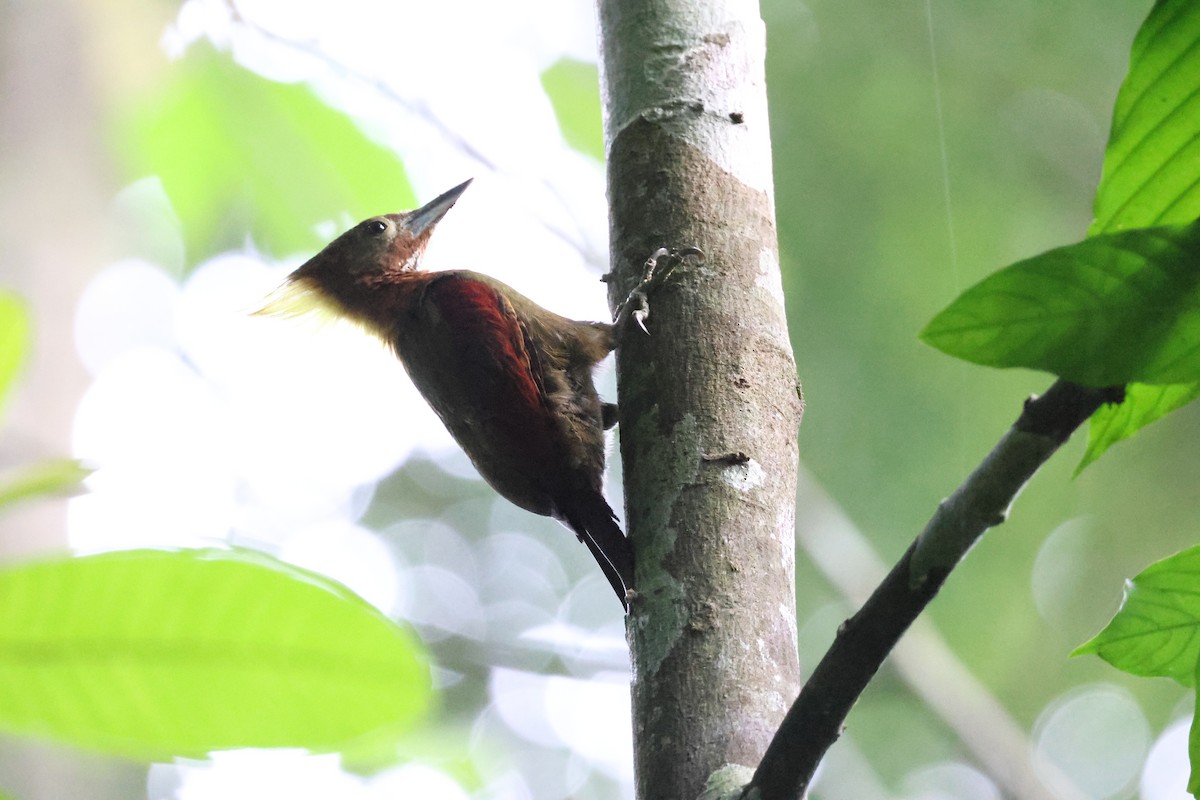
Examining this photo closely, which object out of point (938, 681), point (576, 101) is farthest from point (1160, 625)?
point (576, 101)

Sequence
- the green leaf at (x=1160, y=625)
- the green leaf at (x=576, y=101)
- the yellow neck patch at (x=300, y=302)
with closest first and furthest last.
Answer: the green leaf at (x=1160, y=625), the yellow neck patch at (x=300, y=302), the green leaf at (x=576, y=101)

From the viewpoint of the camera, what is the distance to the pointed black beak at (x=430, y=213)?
339cm

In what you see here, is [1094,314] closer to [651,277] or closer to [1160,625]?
[1160,625]

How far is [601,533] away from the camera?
2.08 m

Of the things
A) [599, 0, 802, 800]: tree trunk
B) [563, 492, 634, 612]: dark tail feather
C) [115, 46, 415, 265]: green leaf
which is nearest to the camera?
[599, 0, 802, 800]: tree trunk

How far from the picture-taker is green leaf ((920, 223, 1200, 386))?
2.39ft

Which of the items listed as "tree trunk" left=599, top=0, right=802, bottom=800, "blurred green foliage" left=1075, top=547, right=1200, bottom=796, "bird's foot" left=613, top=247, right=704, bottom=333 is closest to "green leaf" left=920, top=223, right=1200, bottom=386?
"blurred green foliage" left=1075, top=547, right=1200, bottom=796

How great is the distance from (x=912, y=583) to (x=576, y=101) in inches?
122

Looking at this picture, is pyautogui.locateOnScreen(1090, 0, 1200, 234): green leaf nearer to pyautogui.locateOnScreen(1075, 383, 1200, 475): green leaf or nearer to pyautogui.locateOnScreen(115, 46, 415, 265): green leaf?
pyautogui.locateOnScreen(1075, 383, 1200, 475): green leaf

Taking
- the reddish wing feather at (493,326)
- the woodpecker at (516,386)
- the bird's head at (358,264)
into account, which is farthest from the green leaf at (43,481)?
the bird's head at (358,264)

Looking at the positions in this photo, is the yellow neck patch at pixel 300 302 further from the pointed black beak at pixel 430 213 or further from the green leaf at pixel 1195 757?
the green leaf at pixel 1195 757

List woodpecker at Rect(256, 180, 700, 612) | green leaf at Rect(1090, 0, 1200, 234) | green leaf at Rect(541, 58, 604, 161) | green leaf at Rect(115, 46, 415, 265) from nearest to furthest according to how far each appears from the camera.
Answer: green leaf at Rect(1090, 0, 1200, 234)
woodpecker at Rect(256, 180, 700, 612)
green leaf at Rect(115, 46, 415, 265)
green leaf at Rect(541, 58, 604, 161)

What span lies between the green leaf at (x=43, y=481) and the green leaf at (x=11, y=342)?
0.04 metres

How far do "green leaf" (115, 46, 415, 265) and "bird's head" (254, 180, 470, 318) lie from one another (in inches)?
3.7
